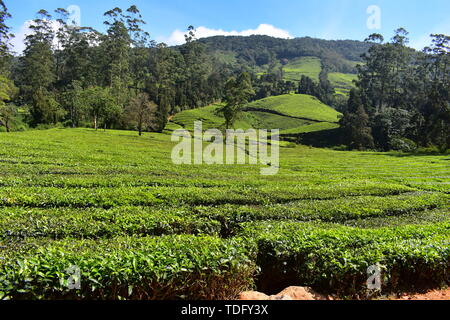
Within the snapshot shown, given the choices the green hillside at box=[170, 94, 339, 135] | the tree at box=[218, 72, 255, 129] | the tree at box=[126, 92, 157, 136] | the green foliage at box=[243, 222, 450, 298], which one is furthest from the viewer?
the green hillside at box=[170, 94, 339, 135]

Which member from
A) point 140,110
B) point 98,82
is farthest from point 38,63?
point 140,110

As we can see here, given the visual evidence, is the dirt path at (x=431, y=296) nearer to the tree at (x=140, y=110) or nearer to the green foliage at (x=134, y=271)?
the green foliage at (x=134, y=271)

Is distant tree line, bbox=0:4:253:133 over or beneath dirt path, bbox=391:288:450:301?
→ over

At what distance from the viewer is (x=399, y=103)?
10462cm

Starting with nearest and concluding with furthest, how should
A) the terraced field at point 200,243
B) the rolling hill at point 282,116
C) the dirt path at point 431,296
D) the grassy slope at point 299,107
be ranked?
the terraced field at point 200,243 < the dirt path at point 431,296 < the rolling hill at point 282,116 < the grassy slope at point 299,107

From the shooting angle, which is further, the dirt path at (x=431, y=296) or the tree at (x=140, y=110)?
the tree at (x=140, y=110)

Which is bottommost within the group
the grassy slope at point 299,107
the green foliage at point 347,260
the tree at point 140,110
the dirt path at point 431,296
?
the dirt path at point 431,296

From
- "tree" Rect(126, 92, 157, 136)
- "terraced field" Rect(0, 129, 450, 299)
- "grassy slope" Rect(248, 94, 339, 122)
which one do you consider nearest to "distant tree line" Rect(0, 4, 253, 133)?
"tree" Rect(126, 92, 157, 136)

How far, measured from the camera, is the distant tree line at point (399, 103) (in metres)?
77.0

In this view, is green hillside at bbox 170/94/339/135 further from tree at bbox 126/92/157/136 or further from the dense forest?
tree at bbox 126/92/157/136

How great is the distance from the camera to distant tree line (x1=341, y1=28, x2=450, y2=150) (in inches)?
3031

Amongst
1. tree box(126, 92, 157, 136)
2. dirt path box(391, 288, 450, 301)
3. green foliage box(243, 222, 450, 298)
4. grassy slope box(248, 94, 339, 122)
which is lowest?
dirt path box(391, 288, 450, 301)

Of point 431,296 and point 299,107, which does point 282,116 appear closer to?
point 299,107

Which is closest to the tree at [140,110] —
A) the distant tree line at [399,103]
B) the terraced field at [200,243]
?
the terraced field at [200,243]
